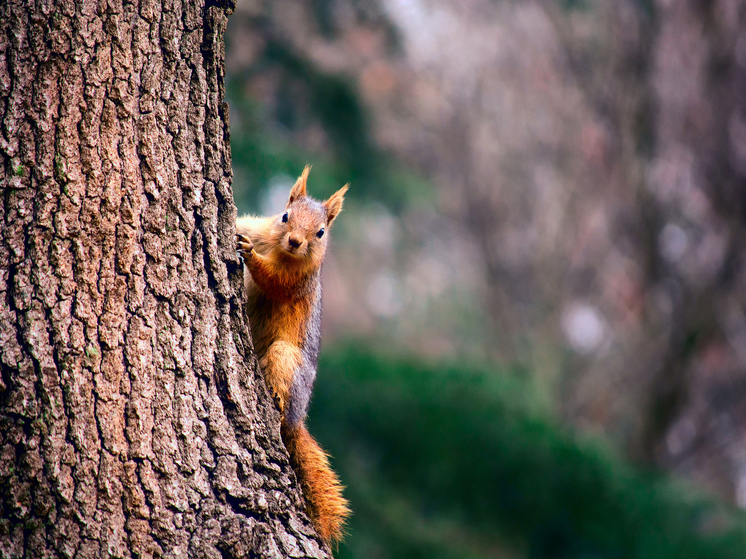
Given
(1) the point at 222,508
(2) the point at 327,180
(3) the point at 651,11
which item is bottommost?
(1) the point at 222,508

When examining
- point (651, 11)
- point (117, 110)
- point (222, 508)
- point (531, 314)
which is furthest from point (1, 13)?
point (531, 314)

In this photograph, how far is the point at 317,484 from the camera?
2379mm

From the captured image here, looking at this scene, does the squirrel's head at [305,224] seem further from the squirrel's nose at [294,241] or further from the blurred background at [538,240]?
the blurred background at [538,240]

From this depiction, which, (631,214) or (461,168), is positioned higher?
(461,168)

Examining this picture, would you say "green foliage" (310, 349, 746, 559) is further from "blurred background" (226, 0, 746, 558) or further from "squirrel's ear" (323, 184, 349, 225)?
"squirrel's ear" (323, 184, 349, 225)

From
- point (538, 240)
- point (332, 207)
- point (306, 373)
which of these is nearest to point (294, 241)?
point (332, 207)

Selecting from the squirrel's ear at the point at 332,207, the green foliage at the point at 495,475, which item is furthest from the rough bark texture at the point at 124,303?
the green foliage at the point at 495,475

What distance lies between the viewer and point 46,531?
5.35 ft

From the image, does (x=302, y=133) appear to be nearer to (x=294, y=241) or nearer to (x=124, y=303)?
(x=294, y=241)

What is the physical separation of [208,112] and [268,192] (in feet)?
12.4

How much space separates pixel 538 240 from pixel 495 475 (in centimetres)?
427

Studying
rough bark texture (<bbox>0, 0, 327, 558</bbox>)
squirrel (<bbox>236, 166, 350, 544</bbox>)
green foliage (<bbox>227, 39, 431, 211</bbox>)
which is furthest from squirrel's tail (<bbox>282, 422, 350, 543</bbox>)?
green foliage (<bbox>227, 39, 431, 211</bbox>)

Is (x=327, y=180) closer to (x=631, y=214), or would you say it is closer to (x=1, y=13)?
(x=1, y=13)

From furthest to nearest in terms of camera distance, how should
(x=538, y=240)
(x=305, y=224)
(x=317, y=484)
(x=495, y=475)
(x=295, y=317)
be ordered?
1. (x=538, y=240)
2. (x=495, y=475)
3. (x=305, y=224)
4. (x=295, y=317)
5. (x=317, y=484)
